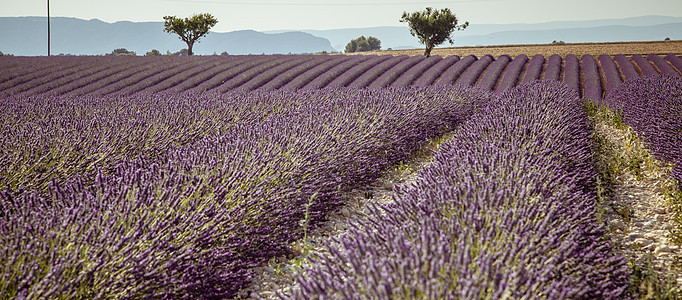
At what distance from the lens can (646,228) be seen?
3.71m

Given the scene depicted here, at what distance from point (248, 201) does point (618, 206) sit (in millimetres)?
3570

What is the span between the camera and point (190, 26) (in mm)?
27172

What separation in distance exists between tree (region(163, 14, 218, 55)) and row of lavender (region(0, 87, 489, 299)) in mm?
21875

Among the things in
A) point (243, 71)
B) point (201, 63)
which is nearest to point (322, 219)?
point (243, 71)

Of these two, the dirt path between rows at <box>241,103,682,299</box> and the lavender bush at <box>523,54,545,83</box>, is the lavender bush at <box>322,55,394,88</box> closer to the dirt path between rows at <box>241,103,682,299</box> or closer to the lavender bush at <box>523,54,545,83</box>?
the lavender bush at <box>523,54,545,83</box>

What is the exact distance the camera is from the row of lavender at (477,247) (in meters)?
1.68

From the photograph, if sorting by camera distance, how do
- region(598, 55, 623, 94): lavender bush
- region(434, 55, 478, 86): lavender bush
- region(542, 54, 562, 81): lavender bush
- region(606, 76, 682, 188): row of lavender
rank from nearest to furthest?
1. region(606, 76, 682, 188): row of lavender
2. region(598, 55, 623, 94): lavender bush
3. region(434, 55, 478, 86): lavender bush
4. region(542, 54, 562, 81): lavender bush

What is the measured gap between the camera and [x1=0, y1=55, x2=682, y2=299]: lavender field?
187cm

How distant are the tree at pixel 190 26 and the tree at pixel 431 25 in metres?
12.3

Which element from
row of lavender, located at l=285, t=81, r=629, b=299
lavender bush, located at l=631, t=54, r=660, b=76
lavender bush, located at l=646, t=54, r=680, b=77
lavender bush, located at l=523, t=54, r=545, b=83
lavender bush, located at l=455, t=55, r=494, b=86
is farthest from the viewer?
lavender bush, located at l=631, t=54, r=660, b=76

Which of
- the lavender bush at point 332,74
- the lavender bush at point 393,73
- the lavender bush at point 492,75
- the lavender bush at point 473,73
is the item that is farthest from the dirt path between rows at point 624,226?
the lavender bush at point 473,73

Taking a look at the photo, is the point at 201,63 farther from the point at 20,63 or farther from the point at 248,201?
the point at 248,201

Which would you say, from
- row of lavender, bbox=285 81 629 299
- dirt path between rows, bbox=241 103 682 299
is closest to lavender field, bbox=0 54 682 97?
dirt path between rows, bbox=241 103 682 299

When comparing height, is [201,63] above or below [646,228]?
above
